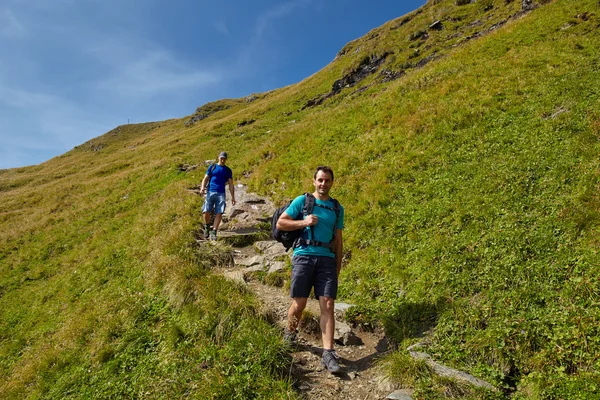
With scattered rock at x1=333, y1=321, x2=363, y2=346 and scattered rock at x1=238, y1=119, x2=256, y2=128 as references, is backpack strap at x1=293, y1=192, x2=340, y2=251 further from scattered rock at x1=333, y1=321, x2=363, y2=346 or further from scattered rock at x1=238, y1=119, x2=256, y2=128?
scattered rock at x1=238, y1=119, x2=256, y2=128

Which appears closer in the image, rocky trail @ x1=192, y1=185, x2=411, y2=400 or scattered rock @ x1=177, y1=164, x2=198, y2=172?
rocky trail @ x1=192, y1=185, x2=411, y2=400

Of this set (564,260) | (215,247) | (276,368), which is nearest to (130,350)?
(276,368)

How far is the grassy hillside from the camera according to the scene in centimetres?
562

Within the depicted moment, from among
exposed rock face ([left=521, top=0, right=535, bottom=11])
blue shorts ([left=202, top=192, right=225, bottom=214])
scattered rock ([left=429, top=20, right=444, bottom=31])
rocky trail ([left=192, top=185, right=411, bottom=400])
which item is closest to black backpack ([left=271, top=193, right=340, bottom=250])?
rocky trail ([left=192, top=185, right=411, bottom=400])

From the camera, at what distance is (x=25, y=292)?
15.9 metres

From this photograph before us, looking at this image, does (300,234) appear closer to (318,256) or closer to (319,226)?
(319,226)

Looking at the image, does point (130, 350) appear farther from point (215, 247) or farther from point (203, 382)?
point (215, 247)

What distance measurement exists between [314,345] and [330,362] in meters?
1.12

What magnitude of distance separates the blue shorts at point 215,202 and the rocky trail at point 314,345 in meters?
1.26

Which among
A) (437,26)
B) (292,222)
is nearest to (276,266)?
(292,222)

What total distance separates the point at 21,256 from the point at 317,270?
2245 centimetres

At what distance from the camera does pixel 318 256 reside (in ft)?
20.4

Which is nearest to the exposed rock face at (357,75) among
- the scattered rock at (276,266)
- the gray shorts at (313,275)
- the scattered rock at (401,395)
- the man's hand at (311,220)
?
the scattered rock at (276,266)

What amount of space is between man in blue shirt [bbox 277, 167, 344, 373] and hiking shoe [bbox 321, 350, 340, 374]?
4 cm
